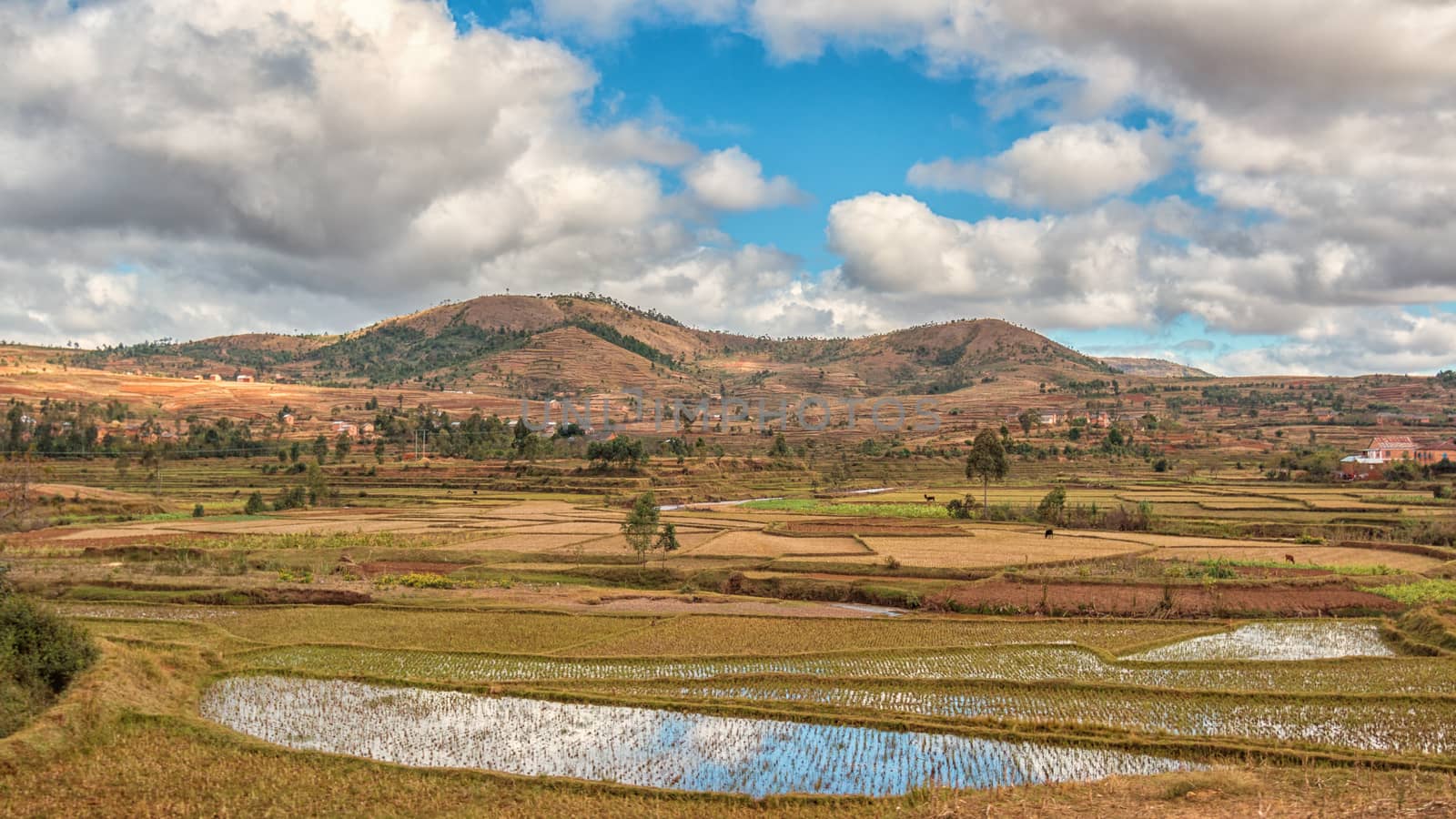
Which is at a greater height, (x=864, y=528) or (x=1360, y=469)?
(x=1360, y=469)

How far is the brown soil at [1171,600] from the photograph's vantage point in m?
35.0

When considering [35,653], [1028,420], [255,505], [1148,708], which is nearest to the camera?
[35,653]

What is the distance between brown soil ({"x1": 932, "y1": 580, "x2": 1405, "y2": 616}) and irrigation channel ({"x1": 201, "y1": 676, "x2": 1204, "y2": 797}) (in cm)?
1665

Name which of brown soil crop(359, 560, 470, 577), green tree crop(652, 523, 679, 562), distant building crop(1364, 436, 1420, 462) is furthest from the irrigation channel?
distant building crop(1364, 436, 1420, 462)

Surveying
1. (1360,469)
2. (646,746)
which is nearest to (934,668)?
(646,746)

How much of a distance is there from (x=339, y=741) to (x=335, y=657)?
8154mm

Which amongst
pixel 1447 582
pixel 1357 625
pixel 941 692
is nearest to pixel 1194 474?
pixel 1447 582

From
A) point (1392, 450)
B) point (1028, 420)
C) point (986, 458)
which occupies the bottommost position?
point (1392, 450)

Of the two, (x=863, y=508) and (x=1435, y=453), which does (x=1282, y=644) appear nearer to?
(x=863, y=508)

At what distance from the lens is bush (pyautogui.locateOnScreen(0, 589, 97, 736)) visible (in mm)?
21328

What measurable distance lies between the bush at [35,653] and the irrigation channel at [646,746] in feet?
11.0

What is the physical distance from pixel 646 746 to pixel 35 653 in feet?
51.9

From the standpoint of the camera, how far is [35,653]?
2227cm

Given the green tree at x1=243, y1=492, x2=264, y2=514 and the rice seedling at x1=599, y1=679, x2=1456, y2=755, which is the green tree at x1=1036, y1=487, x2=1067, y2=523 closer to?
the rice seedling at x1=599, y1=679, x2=1456, y2=755
